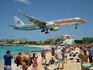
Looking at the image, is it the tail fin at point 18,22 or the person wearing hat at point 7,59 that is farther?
the tail fin at point 18,22

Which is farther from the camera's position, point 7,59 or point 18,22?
point 18,22

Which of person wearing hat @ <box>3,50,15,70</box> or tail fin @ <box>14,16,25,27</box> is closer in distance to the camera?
person wearing hat @ <box>3,50,15,70</box>

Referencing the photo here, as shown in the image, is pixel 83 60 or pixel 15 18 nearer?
pixel 83 60

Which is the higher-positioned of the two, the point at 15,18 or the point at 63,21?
the point at 15,18

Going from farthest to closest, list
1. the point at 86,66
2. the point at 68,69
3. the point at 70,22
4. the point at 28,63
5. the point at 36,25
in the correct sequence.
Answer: the point at 36,25 < the point at 70,22 < the point at 68,69 < the point at 86,66 < the point at 28,63

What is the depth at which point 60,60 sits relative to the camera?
6.85 metres

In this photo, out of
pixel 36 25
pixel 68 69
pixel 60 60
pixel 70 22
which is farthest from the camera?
pixel 36 25

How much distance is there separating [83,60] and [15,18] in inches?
1748

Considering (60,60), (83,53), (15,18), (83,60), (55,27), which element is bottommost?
(60,60)

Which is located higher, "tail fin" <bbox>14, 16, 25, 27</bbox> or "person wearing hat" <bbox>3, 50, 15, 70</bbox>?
"tail fin" <bbox>14, 16, 25, 27</bbox>

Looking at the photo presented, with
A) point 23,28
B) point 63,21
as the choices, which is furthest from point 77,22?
point 23,28

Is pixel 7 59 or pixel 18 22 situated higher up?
pixel 18 22

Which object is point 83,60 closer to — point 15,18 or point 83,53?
point 83,53

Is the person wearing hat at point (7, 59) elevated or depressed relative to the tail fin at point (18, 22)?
depressed
